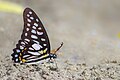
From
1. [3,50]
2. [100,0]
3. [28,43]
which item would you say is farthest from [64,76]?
[100,0]

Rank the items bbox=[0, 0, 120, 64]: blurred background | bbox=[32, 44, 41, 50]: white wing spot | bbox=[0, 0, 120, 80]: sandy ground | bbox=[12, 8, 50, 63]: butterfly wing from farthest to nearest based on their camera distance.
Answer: bbox=[0, 0, 120, 64]: blurred background < bbox=[32, 44, 41, 50]: white wing spot < bbox=[12, 8, 50, 63]: butterfly wing < bbox=[0, 0, 120, 80]: sandy ground

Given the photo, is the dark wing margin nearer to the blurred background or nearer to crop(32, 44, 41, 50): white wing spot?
crop(32, 44, 41, 50): white wing spot

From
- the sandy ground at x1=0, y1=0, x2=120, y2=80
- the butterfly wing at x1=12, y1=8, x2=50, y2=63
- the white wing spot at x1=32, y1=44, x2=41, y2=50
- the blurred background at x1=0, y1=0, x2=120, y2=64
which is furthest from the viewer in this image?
the blurred background at x1=0, y1=0, x2=120, y2=64

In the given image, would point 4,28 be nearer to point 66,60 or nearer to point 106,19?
point 66,60

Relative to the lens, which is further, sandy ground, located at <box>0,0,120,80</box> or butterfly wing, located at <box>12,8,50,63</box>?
butterfly wing, located at <box>12,8,50,63</box>

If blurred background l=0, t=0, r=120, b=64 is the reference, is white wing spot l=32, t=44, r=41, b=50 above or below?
below

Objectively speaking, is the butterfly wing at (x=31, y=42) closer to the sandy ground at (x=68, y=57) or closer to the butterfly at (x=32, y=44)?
the butterfly at (x=32, y=44)

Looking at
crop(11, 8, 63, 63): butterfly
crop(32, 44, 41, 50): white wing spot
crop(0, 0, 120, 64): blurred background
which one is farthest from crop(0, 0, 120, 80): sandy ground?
crop(32, 44, 41, 50): white wing spot
